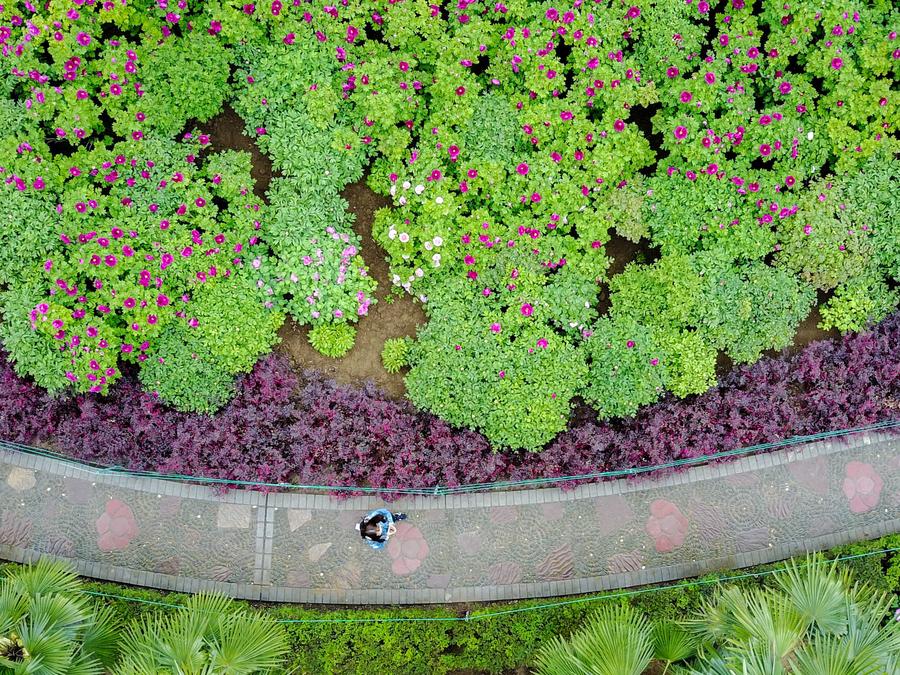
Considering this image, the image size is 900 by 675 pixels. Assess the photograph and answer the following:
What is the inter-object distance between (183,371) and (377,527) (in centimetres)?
316

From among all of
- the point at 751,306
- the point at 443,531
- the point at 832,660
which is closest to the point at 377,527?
the point at 443,531

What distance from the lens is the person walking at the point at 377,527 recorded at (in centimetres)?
998

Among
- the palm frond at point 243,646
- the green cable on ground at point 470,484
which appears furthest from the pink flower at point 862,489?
the palm frond at point 243,646

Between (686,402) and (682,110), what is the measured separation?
12.4 feet

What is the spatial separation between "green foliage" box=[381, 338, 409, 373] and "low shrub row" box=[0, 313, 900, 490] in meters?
0.46

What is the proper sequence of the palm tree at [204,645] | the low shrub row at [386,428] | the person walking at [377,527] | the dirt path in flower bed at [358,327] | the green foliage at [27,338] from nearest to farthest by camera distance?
1. the palm tree at [204,645]
2. the green foliage at [27,338]
3. the person walking at [377,527]
4. the low shrub row at [386,428]
5. the dirt path in flower bed at [358,327]

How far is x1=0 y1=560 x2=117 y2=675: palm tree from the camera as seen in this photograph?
24.2ft

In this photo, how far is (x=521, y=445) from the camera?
33.2ft

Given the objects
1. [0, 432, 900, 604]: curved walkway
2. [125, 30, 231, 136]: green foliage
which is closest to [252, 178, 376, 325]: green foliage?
[125, 30, 231, 136]: green foliage

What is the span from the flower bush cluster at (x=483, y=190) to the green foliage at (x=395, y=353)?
0.98 feet

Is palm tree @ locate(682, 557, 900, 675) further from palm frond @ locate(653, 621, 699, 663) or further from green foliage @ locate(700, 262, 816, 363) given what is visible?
green foliage @ locate(700, 262, 816, 363)

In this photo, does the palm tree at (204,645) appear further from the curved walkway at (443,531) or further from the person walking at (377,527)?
the person walking at (377,527)

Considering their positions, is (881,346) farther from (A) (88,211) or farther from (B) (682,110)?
(A) (88,211)

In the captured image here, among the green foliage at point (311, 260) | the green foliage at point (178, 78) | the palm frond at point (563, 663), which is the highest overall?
the green foliage at point (178, 78)
